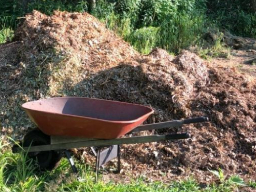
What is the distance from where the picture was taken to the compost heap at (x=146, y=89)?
5.79m

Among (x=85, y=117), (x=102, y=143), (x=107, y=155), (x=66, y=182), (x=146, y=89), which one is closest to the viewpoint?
(x=85, y=117)

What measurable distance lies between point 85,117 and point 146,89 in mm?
1720

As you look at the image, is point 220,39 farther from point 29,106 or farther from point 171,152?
point 29,106

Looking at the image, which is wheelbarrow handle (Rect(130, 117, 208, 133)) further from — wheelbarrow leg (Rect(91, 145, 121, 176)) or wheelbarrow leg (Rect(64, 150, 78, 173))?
wheelbarrow leg (Rect(64, 150, 78, 173))

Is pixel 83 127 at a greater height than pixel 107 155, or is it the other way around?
pixel 83 127

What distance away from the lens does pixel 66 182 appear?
513 centimetres

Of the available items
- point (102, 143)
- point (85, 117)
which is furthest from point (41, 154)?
point (85, 117)

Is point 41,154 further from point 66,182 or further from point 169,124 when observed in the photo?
point 169,124

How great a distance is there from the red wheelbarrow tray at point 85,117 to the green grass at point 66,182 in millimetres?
443

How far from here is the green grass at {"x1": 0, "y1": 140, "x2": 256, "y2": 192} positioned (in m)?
4.96

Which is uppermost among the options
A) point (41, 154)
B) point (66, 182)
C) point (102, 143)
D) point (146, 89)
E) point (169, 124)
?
point (146, 89)

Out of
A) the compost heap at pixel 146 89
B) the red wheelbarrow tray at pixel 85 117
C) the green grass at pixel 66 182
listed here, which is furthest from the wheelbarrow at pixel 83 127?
the compost heap at pixel 146 89

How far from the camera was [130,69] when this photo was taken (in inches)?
259

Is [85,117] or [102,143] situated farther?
[102,143]
